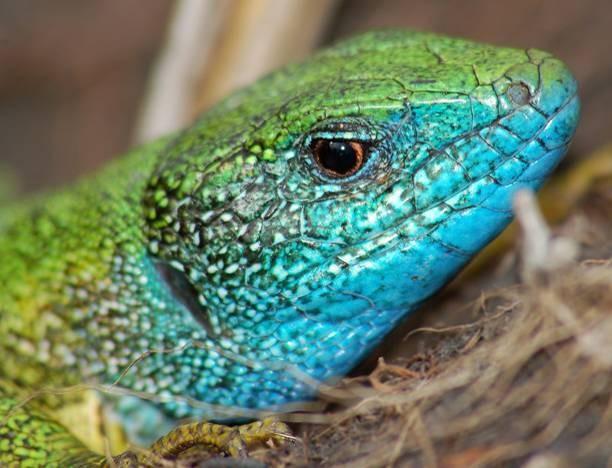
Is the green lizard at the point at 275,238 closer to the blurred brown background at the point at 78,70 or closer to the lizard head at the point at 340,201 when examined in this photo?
the lizard head at the point at 340,201

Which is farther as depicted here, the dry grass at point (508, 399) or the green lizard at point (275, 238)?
the green lizard at point (275, 238)

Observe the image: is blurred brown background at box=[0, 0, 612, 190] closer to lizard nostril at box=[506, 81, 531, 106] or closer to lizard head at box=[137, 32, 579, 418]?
lizard head at box=[137, 32, 579, 418]

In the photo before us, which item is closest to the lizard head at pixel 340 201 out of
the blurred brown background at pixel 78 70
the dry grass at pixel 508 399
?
the dry grass at pixel 508 399

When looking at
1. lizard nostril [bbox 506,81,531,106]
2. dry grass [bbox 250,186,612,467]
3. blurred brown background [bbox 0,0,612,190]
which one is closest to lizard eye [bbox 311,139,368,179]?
lizard nostril [bbox 506,81,531,106]

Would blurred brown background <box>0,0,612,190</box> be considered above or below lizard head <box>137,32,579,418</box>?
above

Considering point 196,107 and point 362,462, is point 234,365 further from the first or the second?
point 196,107

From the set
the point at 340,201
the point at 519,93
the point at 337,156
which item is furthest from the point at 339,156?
the point at 519,93

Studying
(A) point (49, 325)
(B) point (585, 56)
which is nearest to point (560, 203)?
(B) point (585, 56)
